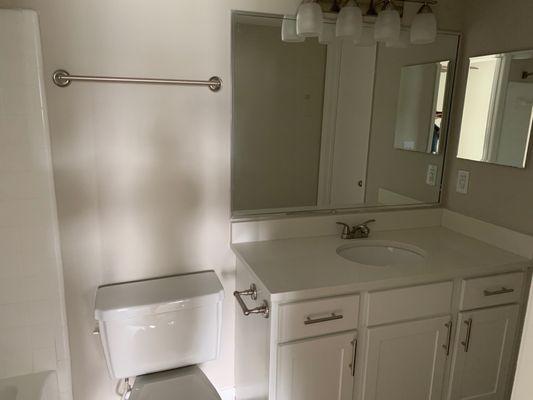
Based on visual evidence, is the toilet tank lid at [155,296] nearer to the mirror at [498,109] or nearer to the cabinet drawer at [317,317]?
the cabinet drawer at [317,317]

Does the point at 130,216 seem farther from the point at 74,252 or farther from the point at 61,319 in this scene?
the point at 61,319

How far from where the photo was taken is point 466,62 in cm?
218

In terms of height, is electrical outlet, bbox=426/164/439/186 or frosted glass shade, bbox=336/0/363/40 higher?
frosted glass shade, bbox=336/0/363/40

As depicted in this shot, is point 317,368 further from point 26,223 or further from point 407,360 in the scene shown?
point 26,223

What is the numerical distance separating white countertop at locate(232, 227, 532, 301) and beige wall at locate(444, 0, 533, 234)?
17 cm

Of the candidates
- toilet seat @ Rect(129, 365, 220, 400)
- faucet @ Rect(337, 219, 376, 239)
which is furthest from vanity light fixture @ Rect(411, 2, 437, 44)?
toilet seat @ Rect(129, 365, 220, 400)

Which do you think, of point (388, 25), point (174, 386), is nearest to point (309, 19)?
point (388, 25)

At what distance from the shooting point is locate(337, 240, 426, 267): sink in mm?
1993

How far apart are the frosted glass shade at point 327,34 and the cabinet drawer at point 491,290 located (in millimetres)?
1208

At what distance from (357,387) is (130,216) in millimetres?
1156

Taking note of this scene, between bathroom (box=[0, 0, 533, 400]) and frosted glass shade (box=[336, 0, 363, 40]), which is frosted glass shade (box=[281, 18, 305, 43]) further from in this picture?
frosted glass shade (box=[336, 0, 363, 40])

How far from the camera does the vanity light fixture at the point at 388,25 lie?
1821 mm

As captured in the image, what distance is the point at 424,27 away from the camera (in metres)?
1.85

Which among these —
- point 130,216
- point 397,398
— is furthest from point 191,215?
point 397,398
